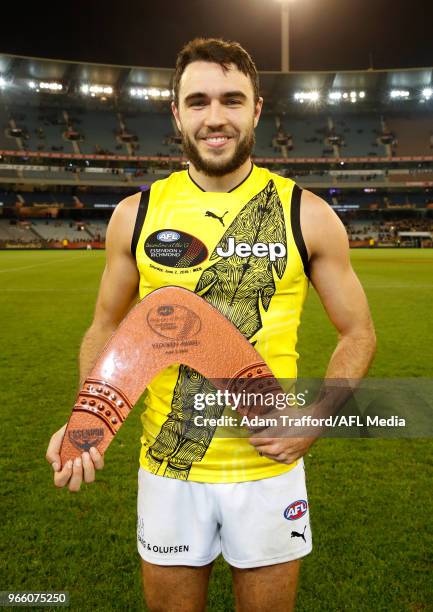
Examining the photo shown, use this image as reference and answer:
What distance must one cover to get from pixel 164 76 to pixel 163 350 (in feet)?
172

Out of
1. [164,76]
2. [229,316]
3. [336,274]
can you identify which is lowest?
[229,316]

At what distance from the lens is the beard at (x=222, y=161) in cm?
176

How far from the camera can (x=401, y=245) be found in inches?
1806

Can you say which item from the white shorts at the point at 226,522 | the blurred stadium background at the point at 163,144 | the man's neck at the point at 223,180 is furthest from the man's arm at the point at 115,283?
the blurred stadium background at the point at 163,144

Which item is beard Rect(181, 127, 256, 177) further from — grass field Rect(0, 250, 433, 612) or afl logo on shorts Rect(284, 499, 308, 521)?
grass field Rect(0, 250, 433, 612)

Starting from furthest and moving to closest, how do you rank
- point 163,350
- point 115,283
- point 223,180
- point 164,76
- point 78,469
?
point 164,76
point 115,283
point 223,180
point 163,350
point 78,469

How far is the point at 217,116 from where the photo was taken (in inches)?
67.4

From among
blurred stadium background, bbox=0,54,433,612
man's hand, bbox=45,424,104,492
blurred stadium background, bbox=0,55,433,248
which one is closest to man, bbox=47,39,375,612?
man's hand, bbox=45,424,104,492

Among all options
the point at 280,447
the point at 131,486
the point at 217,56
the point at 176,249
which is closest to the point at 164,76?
the point at 131,486

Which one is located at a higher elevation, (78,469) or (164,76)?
(164,76)

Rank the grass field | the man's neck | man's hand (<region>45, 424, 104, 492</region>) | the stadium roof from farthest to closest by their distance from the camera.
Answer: the stadium roof < the grass field < the man's neck < man's hand (<region>45, 424, 104, 492</region>)

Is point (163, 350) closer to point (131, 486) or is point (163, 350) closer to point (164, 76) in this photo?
point (131, 486)

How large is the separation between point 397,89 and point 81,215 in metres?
34.9

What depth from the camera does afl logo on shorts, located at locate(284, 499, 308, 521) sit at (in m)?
1.77
